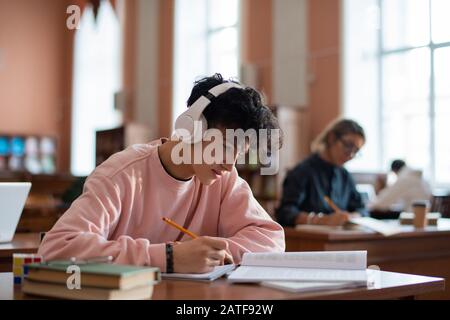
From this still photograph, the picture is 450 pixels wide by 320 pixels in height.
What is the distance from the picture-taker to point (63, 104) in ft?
40.8

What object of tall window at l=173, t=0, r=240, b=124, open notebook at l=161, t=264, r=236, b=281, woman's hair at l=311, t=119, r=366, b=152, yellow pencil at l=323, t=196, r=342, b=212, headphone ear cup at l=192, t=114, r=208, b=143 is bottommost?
open notebook at l=161, t=264, r=236, b=281

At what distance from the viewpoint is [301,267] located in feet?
4.99

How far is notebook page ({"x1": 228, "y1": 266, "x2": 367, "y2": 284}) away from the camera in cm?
134

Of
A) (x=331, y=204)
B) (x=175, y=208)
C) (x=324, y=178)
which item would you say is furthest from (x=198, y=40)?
(x=175, y=208)

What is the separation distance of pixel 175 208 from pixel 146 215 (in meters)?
0.09

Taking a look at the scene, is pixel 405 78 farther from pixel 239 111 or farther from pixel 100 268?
pixel 100 268

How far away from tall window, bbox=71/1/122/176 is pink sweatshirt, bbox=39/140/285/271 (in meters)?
9.48

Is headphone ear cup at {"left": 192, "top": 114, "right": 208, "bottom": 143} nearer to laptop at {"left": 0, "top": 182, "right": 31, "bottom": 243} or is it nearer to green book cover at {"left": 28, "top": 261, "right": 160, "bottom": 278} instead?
green book cover at {"left": 28, "top": 261, "right": 160, "bottom": 278}

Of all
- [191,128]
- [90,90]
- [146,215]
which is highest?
[90,90]

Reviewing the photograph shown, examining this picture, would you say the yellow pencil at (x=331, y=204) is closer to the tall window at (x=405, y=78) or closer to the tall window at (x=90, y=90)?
the tall window at (x=405, y=78)

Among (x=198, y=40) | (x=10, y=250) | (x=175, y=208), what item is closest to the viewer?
(x=175, y=208)

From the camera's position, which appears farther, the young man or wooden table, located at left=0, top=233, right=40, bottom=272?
wooden table, located at left=0, top=233, right=40, bottom=272

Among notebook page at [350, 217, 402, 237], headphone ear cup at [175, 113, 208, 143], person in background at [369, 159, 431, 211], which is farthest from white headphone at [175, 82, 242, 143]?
person in background at [369, 159, 431, 211]
